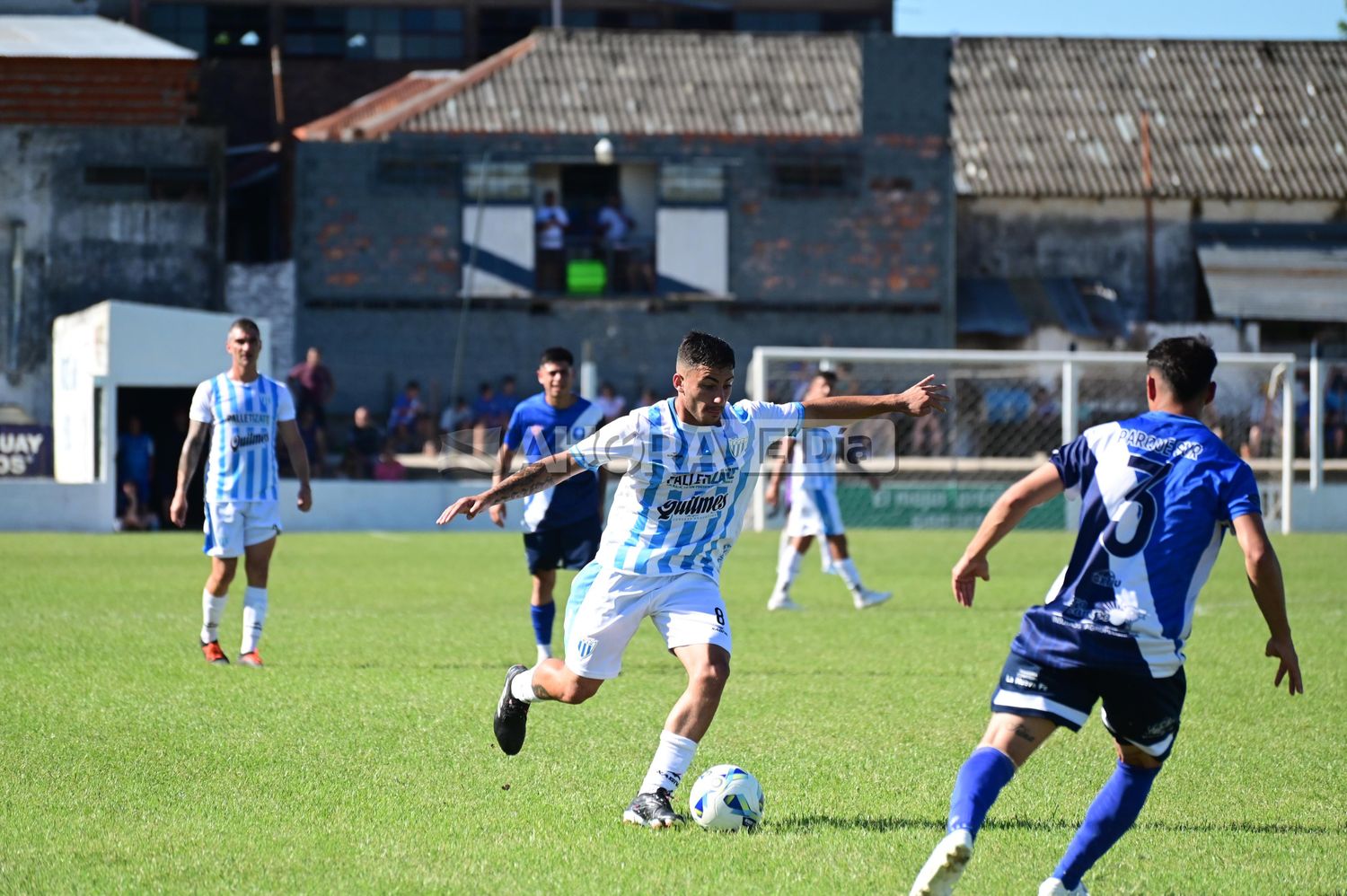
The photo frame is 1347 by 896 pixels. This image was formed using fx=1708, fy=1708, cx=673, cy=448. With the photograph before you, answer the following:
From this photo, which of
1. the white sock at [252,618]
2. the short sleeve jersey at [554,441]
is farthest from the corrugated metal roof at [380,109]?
the white sock at [252,618]

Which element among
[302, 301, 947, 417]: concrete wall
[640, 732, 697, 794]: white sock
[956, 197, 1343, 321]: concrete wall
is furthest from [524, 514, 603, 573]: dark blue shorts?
[956, 197, 1343, 321]: concrete wall

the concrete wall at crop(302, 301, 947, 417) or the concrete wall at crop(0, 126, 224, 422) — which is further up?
the concrete wall at crop(0, 126, 224, 422)

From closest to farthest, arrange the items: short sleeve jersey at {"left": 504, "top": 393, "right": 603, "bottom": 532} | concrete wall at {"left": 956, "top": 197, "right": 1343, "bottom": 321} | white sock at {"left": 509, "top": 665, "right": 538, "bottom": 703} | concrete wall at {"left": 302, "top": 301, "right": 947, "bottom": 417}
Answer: white sock at {"left": 509, "top": 665, "right": 538, "bottom": 703}, short sleeve jersey at {"left": 504, "top": 393, "right": 603, "bottom": 532}, concrete wall at {"left": 302, "top": 301, "right": 947, "bottom": 417}, concrete wall at {"left": 956, "top": 197, "right": 1343, "bottom": 321}

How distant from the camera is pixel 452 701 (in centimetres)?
917

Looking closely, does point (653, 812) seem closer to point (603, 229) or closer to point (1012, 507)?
point (1012, 507)

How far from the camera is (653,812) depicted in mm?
6180

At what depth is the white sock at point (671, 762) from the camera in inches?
246

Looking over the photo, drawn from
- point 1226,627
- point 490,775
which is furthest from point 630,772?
point 1226,627

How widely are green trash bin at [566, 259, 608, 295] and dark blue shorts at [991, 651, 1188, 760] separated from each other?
29.1 m

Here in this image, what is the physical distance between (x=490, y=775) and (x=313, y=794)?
79cm

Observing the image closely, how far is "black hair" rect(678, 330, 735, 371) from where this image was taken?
6262 mm

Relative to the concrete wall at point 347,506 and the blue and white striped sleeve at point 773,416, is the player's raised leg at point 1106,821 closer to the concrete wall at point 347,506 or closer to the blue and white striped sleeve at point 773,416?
the blue and white striped sleeve at point 773,416

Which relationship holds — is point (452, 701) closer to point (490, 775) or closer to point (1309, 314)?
point (490, 775)

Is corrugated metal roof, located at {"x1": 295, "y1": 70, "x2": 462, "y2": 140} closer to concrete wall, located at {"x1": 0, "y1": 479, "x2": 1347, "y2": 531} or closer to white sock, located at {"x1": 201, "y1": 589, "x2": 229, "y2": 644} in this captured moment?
concrete wall, located at {"x1": 0, "y1": 479, "x2": 1347, "y2": 531}
